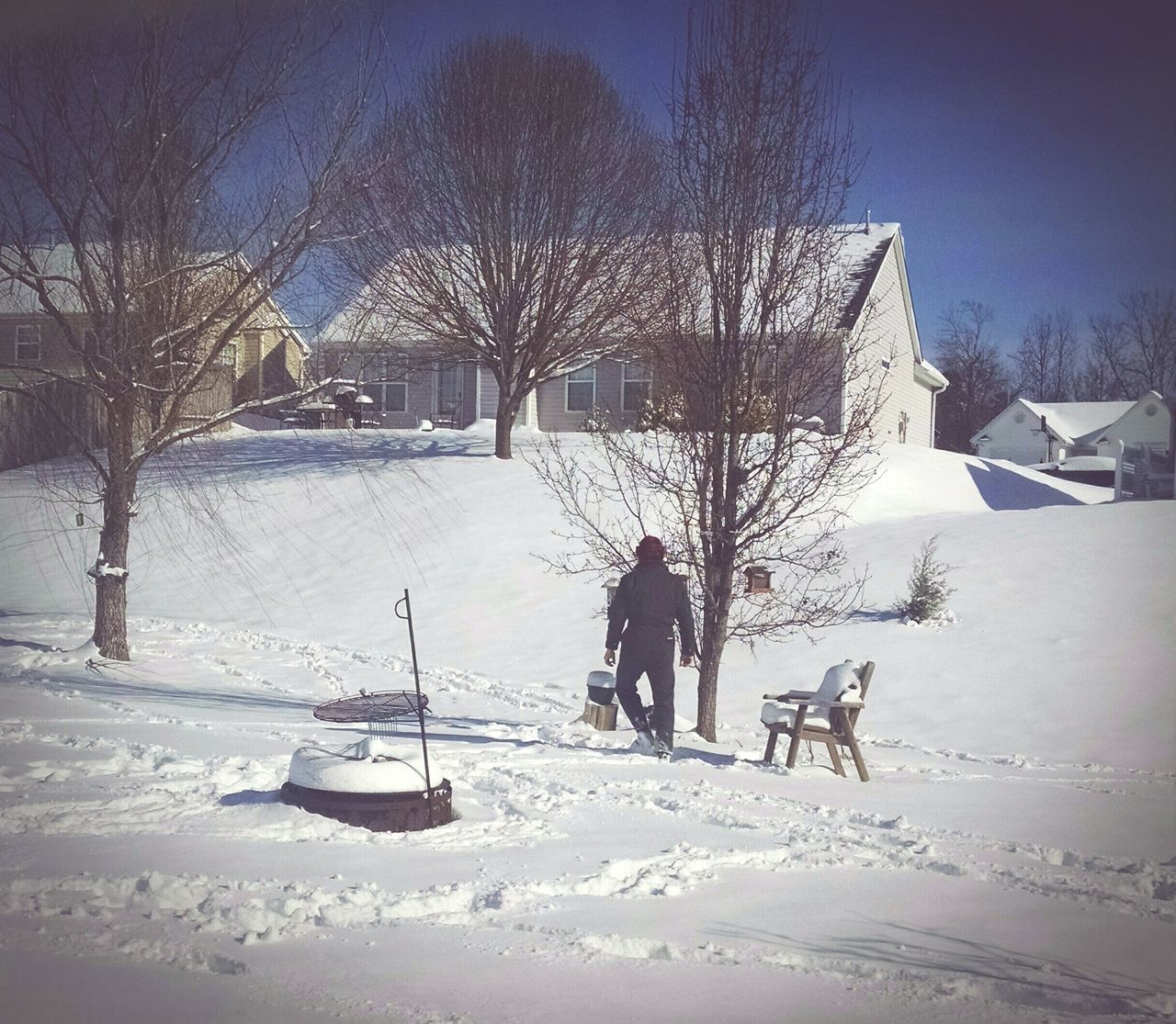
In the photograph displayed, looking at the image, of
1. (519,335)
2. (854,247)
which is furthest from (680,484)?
(854,247)

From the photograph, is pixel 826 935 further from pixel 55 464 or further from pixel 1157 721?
pixel 1157 721

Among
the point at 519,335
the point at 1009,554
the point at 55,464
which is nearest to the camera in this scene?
the point at 55,464

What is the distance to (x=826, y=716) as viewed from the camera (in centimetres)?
721

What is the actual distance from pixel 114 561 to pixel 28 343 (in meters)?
2.91

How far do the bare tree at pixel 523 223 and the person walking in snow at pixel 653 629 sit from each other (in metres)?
7.11

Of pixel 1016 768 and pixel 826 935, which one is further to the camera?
→ pixel 1016 768

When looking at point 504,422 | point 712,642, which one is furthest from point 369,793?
point 504,422

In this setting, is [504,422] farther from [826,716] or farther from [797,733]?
[797,733]

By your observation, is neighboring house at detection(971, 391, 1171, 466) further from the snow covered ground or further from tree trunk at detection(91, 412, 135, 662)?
tree trunk at detection(91, 412, 135, 662)

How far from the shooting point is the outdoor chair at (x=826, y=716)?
7.02 m

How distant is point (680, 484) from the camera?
8.29 meters

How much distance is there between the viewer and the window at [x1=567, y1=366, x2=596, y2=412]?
84.2 ft

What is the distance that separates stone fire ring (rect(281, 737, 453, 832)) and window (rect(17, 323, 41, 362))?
3984 millimetres

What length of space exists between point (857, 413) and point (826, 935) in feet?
15.5
